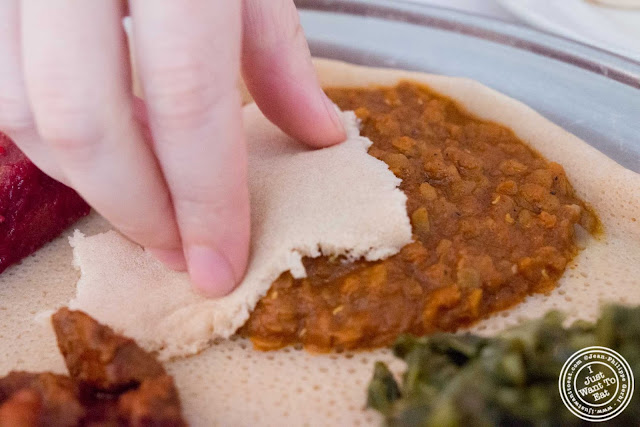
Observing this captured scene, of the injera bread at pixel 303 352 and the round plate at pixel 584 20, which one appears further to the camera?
the round plate at pixel 584 20

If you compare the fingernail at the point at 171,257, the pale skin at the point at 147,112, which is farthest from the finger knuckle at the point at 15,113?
the fingernail at the point at 171,257

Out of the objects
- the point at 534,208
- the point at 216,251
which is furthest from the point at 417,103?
the point at 216,251

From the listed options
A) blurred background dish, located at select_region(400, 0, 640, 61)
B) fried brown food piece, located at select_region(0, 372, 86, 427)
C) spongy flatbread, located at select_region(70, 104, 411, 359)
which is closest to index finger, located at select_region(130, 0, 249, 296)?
spongy flatbread, located at select_region(70, 104, 411, 359)

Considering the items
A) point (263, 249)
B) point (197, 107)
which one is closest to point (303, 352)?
point (263, 249)

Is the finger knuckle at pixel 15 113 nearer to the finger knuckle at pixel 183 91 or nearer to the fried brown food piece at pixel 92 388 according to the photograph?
the finger knuckle at pixel 183 91

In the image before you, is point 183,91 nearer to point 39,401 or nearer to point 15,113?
point 15,113

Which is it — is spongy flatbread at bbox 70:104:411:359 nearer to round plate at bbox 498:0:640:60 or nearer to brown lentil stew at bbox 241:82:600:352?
brown lentil stew at bbox 241:82:600:352
